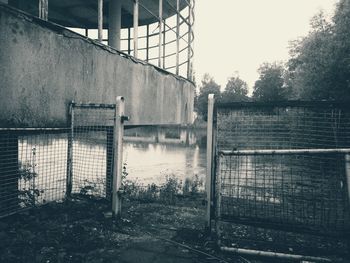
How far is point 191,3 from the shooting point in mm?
10523

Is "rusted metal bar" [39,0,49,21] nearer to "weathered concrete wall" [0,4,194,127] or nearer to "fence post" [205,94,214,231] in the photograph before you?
"weathered concrete wall" [0,4,194,127]

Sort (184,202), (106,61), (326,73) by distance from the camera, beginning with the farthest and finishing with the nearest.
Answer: (326,73)
(184,202)
(106,61)

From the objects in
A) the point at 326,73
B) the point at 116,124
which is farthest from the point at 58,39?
the point at 326,73

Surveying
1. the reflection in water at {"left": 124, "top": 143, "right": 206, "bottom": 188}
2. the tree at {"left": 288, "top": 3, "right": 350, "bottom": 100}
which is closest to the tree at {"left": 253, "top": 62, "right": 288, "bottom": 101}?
the tree at {"left": 288, "top": 3, "right": 350, "bottom": 100}

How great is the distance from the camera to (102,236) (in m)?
4.30

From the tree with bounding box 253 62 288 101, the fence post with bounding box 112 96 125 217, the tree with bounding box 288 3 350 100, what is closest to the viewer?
the fence post with bounding box 112 96 125 217

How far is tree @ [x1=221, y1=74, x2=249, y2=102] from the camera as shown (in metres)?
63.1

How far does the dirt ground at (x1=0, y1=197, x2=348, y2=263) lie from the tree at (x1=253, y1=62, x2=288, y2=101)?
4881cm

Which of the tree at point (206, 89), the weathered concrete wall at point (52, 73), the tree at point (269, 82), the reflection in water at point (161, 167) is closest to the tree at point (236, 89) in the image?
the tree at point (206, 89)

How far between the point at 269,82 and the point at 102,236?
53.4 m

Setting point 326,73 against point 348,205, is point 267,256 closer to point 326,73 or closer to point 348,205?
point 348,205

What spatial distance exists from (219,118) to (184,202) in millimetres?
3252

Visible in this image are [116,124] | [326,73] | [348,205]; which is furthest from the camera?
[326,73]

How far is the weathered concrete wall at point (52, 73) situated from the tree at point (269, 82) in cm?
4746
